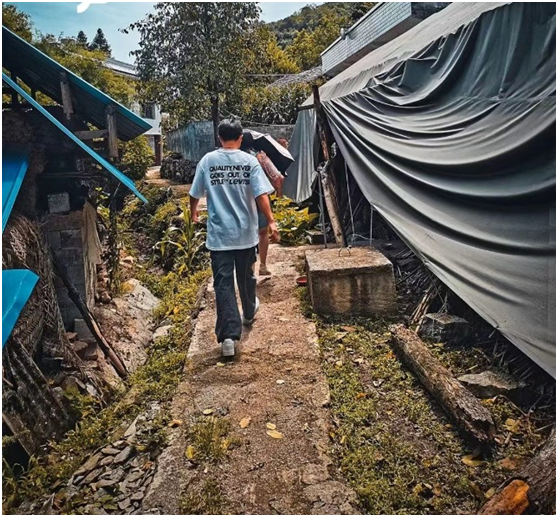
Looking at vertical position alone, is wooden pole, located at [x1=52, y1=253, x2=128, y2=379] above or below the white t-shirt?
below

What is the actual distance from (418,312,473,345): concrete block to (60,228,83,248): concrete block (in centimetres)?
340

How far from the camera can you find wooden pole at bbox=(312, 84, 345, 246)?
5.60m

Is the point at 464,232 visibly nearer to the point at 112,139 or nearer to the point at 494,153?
the point at 494,153

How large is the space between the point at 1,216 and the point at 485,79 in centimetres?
319

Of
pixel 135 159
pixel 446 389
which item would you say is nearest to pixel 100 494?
pixel 446 389

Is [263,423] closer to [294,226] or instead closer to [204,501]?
[204,501]

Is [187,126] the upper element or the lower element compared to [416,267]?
upper

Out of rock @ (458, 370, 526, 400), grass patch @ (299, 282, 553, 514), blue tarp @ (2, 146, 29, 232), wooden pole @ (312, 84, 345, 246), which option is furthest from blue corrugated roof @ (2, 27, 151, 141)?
rock @ (458, 370, 526, 400)

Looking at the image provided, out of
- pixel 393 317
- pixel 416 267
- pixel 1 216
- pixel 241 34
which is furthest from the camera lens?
pixel 241 34

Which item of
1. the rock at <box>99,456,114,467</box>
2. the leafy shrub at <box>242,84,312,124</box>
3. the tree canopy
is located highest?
the tree canopy

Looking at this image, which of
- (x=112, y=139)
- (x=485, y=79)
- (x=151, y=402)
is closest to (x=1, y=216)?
(x=151, y=402)

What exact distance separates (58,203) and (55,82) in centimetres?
122

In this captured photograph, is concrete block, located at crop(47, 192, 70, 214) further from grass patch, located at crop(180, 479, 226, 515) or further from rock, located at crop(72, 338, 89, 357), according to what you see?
grass patch, located at crop(180, 479, 226, 515)

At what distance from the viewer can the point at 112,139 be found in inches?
183
